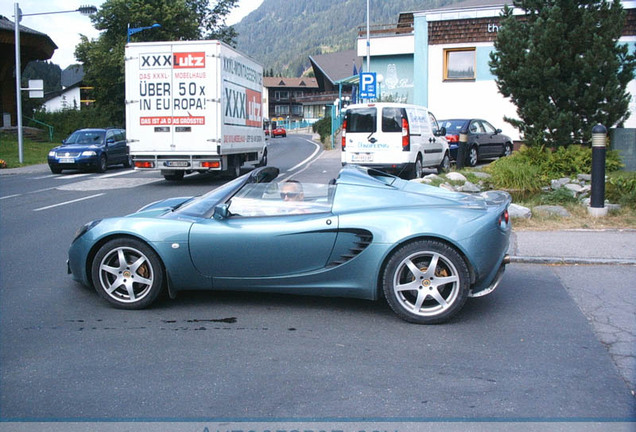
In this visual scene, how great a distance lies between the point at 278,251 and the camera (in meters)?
5.21

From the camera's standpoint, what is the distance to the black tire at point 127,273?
535 cm

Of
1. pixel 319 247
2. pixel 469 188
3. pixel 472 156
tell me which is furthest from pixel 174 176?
pixel 319 247

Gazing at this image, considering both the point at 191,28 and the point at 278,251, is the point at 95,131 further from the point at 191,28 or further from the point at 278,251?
the point at 191,28

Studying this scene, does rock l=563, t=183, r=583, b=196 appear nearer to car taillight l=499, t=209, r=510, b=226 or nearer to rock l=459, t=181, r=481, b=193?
rock l=459, t=181, r=481, b=193

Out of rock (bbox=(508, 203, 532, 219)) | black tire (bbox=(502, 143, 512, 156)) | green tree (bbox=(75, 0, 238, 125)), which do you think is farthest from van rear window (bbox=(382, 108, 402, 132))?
green tree (bbox=(75, 0, 238, 125))

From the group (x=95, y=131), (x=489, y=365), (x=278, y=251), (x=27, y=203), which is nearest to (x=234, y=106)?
(x=27, y=203)

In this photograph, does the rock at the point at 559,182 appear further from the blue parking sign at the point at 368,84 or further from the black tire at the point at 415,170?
the blue parking sign at the point at 368,84

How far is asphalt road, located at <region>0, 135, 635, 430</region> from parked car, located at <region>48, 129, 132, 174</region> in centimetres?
1635

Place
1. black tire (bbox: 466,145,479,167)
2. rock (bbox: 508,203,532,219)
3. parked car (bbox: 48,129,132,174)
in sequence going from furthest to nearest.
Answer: parked car (bbox: 48,129,132,174) → black tire (bbox: 466,145,479,167) → rock (bbox: 508,203,532,219)

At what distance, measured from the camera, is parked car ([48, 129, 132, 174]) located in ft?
72.3

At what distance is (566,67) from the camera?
1217 centimetres

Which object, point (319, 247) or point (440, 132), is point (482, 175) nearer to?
point (440, 132)

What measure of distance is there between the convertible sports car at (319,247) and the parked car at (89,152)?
16.4m

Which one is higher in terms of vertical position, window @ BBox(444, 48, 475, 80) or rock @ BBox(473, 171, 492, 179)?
window @ BBox(444, 48, 475, 80)
